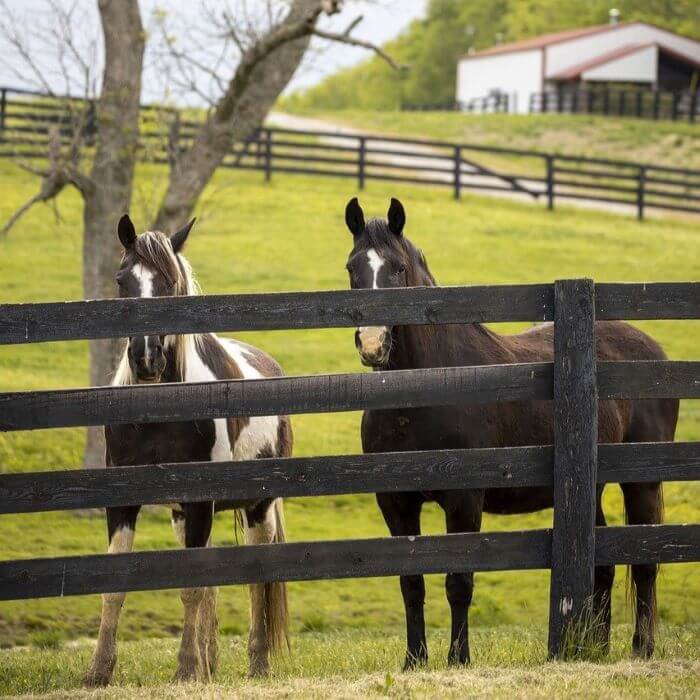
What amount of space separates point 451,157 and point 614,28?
39529 mm

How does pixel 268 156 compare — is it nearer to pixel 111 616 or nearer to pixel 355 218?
pixel 355 218

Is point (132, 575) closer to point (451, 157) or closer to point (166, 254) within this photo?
point (166, 254)

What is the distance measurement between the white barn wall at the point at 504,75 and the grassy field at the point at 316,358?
3664cm

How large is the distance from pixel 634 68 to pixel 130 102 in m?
56.6

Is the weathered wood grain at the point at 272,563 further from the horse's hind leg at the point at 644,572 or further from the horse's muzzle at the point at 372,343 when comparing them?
the horse's hind leg at the point at 644,572

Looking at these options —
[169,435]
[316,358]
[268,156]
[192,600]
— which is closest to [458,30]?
[268,156]

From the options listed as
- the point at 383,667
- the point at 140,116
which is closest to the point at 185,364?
the point at 383,667

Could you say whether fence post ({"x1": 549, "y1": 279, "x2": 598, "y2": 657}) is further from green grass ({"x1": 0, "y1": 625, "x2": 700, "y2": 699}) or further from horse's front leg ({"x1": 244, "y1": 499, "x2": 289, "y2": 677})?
horse's front leg ({"x1": 244, "y1": 499, "x2": 289, "y2": 677})

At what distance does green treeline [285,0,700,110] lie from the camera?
88.9 meters

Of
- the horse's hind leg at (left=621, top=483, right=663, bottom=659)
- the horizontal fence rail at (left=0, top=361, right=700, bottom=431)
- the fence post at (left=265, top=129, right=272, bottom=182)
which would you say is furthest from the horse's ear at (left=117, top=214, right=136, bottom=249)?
the fence post at (left=265, top=129, right=272, bottom=182)

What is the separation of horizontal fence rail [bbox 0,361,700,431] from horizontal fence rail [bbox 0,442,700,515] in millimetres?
233

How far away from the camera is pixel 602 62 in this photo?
6506 centimetres

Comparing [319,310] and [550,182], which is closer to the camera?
[319,310]

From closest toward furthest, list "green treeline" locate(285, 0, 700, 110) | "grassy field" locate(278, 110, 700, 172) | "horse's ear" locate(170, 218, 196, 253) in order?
"horse's ear" locate(170, 218, 196, 253) → "grassy field" locate(278, 110, 700, 172) → "green treeline" locate(285, 0, 700, 110)
